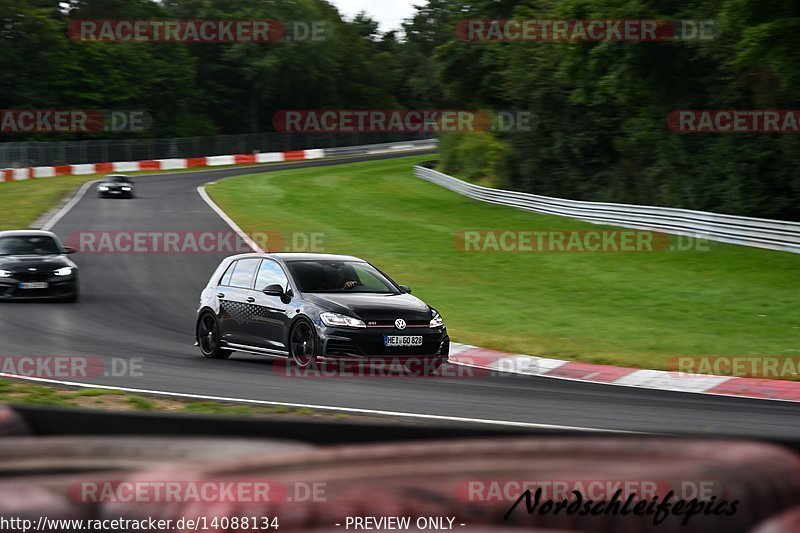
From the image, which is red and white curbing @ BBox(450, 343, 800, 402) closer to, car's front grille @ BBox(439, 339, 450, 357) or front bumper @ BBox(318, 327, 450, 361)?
car's front grille @ BBox(439, 339, 450, 357)

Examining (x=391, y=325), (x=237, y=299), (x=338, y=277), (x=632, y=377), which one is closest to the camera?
(x=391, y=325)

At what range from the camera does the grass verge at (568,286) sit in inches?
658

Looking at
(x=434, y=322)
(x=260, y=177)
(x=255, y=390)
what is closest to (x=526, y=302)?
(x=434, y=322)

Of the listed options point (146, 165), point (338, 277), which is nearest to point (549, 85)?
point (338, 277)

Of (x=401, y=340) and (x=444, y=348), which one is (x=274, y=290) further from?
(x=444, y=348)

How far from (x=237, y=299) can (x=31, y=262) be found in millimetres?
7456

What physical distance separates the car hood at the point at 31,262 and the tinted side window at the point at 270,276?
738 cm

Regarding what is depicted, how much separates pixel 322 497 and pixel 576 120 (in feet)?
135

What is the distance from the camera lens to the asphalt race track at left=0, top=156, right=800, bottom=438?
10.4 meters

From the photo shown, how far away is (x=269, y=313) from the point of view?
1427cm

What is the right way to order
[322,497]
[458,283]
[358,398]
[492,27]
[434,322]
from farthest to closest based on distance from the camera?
1. [492,27]
2. [458,283]
3. [434,322]
4. [358,398]
5. [322,497]

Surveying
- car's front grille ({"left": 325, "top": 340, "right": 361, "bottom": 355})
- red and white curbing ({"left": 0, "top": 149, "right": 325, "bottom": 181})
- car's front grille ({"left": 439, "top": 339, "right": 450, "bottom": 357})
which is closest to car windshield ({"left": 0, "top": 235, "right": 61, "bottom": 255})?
car's front grille ({"left": 325, "top": 340, "right": 361, "bottom": 355})

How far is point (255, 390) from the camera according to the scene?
11.7 metres

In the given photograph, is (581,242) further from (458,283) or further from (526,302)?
(526,302)
